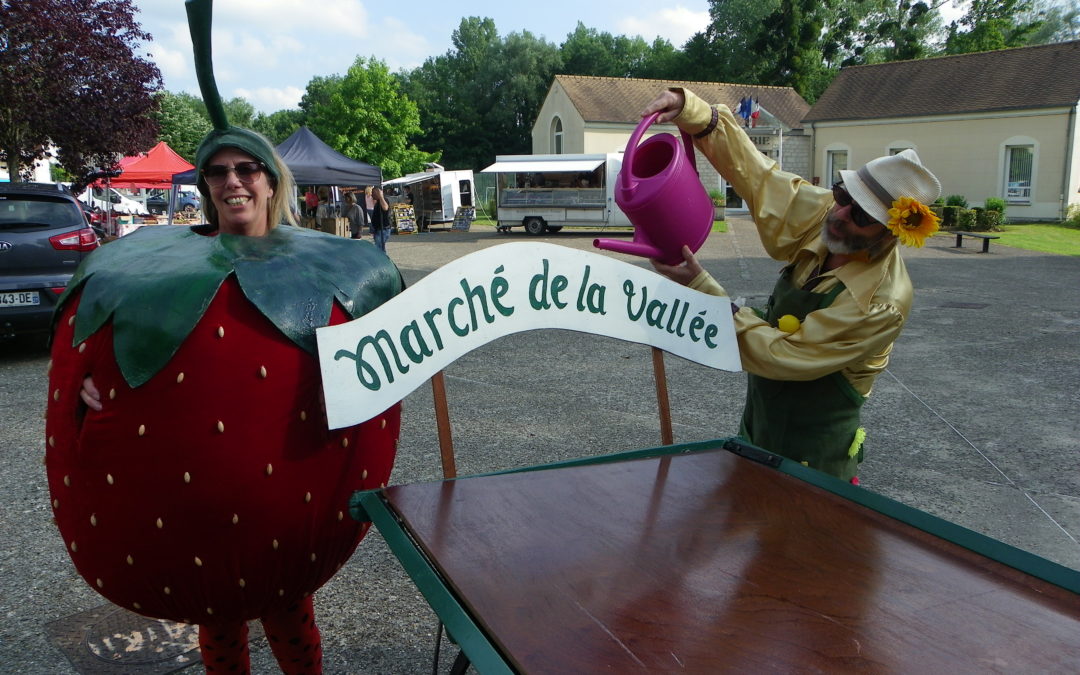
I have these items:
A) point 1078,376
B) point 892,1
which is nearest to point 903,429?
point 1078,376

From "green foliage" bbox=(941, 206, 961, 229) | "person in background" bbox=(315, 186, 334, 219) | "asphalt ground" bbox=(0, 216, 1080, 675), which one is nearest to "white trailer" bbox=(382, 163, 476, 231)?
"person in background" bbox=(315, 186, 334, 219)

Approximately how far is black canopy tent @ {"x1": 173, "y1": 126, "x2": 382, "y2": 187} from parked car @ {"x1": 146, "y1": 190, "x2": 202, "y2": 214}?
18.3m

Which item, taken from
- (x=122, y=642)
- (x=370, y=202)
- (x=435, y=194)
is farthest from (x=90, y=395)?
(x=435, y=194)

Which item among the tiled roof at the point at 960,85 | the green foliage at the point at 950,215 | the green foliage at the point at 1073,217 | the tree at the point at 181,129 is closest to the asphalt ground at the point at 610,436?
the green foliage at the point at 950,215

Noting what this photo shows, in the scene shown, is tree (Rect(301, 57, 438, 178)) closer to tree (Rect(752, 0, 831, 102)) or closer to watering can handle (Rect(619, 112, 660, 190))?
tree (Rect(752, 0, 831, 102))

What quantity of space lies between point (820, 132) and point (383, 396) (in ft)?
109

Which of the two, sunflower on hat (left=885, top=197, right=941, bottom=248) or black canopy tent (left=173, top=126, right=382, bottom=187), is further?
black canopy tent (left=173, top=126, right=382, bottom=187)

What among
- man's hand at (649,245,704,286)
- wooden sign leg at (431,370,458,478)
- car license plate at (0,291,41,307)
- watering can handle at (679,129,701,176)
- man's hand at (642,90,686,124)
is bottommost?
car license plate at (0,291,41,307)

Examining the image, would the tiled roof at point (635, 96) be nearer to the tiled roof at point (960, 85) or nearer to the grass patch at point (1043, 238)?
the tiled roof at point (960, 85)

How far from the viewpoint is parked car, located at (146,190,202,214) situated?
3412 centimetres

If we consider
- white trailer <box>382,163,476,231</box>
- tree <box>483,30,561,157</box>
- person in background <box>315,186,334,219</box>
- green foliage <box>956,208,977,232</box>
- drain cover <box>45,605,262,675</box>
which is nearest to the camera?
drain cover <box>45,605,262,675</box>

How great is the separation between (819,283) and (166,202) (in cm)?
4183

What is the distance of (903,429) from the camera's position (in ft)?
17.6

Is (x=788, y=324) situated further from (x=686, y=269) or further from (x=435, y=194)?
(x=435, y=194)
